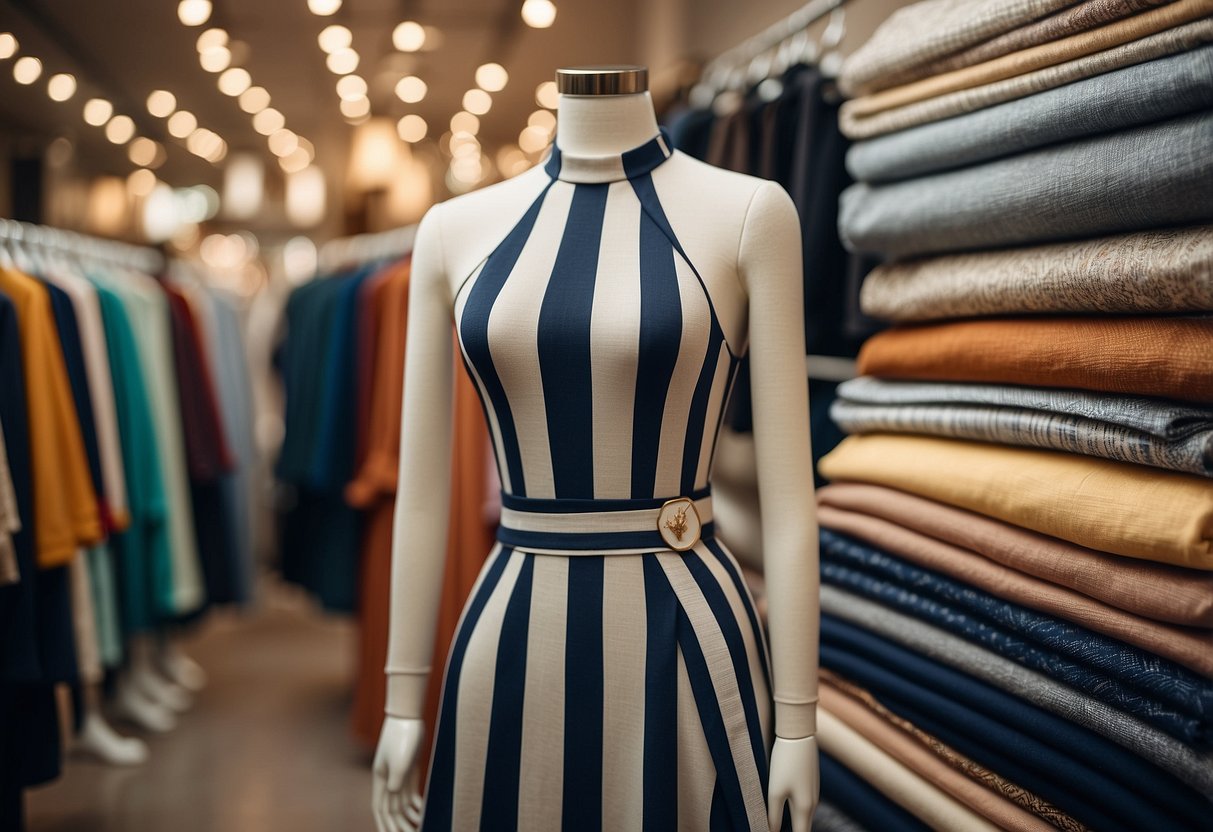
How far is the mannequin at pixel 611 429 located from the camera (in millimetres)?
1085

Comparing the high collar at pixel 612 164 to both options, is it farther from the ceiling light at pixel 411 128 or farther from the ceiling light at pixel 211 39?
the ceiling light at pixel 411 128

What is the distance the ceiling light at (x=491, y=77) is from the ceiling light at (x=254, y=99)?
2.21 feet

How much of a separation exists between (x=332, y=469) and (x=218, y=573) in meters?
0.78

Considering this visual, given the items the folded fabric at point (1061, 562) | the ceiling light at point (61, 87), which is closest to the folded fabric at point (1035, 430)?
the folded fabric at point (1061, 562)

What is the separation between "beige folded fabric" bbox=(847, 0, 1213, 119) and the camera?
1019 millimetres

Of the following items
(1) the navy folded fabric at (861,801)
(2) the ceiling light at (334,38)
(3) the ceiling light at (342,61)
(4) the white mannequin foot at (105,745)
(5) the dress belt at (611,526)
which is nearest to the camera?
(5) the dress belt at (611,526)

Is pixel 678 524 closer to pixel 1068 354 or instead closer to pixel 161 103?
pixel 1068 354

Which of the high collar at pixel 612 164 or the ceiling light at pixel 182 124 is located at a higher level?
the ceiling light at pixel 182 124

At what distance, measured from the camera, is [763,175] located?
1.88m

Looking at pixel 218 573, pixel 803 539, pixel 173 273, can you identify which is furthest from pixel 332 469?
pixel 803 539

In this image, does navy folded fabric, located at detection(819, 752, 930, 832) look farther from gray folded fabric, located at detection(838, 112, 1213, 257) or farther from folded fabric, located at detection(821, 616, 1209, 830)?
gray folded fabric, located at detection(838, 112, 1213, 257)

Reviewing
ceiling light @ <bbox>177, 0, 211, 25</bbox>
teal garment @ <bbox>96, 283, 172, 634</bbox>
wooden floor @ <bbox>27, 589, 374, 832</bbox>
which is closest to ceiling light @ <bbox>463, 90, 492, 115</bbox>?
ceiling light @ <bbox>177, 0, 211, 25</bbox>

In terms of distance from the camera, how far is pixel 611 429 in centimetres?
110

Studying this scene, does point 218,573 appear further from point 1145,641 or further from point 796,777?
point 1145,641
